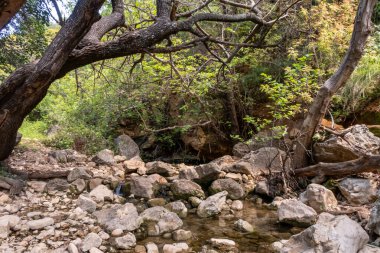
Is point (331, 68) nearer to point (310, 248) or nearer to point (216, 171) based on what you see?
point (216, 171)

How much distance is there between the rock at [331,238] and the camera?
2.59 metres

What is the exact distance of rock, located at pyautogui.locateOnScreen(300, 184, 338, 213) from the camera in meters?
4.47

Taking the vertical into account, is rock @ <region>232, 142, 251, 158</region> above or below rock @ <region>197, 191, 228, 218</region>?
above

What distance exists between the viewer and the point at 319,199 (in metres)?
4.52

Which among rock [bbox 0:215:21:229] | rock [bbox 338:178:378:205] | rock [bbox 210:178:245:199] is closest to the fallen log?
rock [bbox 338:178:378:205]

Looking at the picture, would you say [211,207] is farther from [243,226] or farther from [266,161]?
[266,161]

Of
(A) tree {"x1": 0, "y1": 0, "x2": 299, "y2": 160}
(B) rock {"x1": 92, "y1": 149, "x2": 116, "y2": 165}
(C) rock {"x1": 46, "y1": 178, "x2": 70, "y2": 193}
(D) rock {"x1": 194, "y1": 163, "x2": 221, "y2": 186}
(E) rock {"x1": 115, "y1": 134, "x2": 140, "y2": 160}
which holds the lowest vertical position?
(D) rock {"x1": 194, "y1": 163, "x2": 221, "y2": 186}

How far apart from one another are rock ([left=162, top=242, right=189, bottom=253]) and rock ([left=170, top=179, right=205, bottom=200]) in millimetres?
1723

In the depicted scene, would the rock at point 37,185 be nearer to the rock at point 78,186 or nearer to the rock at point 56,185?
the rock at point 56,185

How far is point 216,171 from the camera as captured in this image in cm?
566

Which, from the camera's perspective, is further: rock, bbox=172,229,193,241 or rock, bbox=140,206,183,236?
rock, bbox=140,206,183,236

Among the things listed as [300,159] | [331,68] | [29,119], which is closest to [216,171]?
[300,159]

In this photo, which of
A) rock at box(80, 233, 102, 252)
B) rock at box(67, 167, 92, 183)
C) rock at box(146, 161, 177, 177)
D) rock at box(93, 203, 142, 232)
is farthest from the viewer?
rock at box(146, 161, 177, 177)

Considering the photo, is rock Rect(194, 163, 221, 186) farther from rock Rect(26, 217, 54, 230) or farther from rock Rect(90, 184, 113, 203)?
rock Rect(26, 217, 54, 230)
